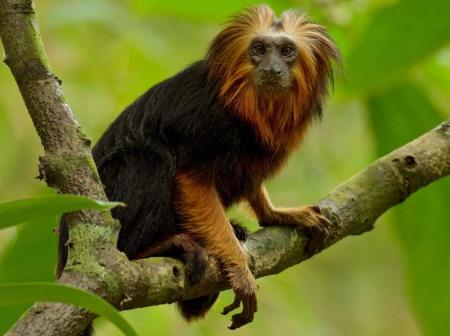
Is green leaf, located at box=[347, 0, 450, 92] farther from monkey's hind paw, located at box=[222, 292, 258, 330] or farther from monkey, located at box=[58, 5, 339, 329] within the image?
monkey's hind paw, located at box=[222, 292, 258, 330]

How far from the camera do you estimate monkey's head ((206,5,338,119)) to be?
152 inches

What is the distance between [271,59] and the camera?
153 inches

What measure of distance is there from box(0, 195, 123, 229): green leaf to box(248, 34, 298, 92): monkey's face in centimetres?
210

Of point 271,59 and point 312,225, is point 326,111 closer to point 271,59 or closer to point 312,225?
point 271,59

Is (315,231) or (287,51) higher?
(287,51)

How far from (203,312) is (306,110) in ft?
3.29

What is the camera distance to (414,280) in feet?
12.0

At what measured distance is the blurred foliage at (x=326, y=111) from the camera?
342cm

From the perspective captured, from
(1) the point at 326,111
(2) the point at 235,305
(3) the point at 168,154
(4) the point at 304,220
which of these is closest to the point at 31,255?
(3) the point at 168,154

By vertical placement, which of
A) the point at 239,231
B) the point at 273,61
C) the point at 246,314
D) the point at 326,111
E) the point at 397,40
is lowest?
the point at 246,314

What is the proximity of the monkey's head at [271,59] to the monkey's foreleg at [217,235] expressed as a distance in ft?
1.44

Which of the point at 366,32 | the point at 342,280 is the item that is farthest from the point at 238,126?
the point at 342,280

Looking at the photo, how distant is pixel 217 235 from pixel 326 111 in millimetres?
1356

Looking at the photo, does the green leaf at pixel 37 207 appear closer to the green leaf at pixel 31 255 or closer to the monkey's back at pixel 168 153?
the green leaf at pixel 31 255
